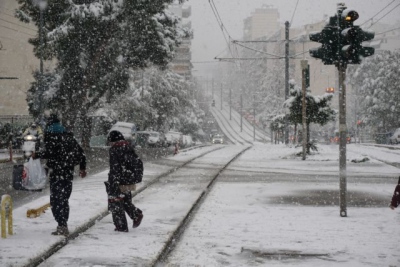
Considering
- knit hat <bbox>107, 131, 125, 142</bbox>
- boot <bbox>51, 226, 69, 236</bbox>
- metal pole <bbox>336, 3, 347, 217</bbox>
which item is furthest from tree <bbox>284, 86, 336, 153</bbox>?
boot <bbox>51, 226, 69, 236</bbox>

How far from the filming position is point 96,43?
103ft

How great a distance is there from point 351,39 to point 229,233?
3793 millimetres

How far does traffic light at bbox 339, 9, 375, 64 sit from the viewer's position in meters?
9.70

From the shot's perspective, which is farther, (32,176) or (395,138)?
(395,138)

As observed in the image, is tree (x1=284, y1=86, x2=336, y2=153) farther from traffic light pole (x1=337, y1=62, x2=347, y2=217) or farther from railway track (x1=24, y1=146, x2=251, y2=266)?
traffic light pole (x1=337, y1=62, x2=347, y2=217)

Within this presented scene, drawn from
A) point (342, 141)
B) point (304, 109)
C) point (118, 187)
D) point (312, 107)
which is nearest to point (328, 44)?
point (342, 141)

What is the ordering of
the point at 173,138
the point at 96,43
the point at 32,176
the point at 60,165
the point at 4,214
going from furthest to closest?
the point at 173,138 < the point at 96,43 < the point at 32,176 < the point at 60,165 < the point at 4,214

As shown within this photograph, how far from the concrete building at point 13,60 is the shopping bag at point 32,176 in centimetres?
4305

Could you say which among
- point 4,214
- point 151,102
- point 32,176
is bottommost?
point 4,214

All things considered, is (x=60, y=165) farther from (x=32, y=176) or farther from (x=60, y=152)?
(x=32, y=176)

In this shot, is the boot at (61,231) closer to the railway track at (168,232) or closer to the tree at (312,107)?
the railway track at (168,232)

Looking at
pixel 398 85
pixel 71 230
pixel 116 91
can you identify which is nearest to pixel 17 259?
pixel 71 230

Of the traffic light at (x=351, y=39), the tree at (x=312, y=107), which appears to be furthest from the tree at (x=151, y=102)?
the traffic light at (x=351, y=39)

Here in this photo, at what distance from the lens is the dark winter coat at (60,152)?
8.30m
